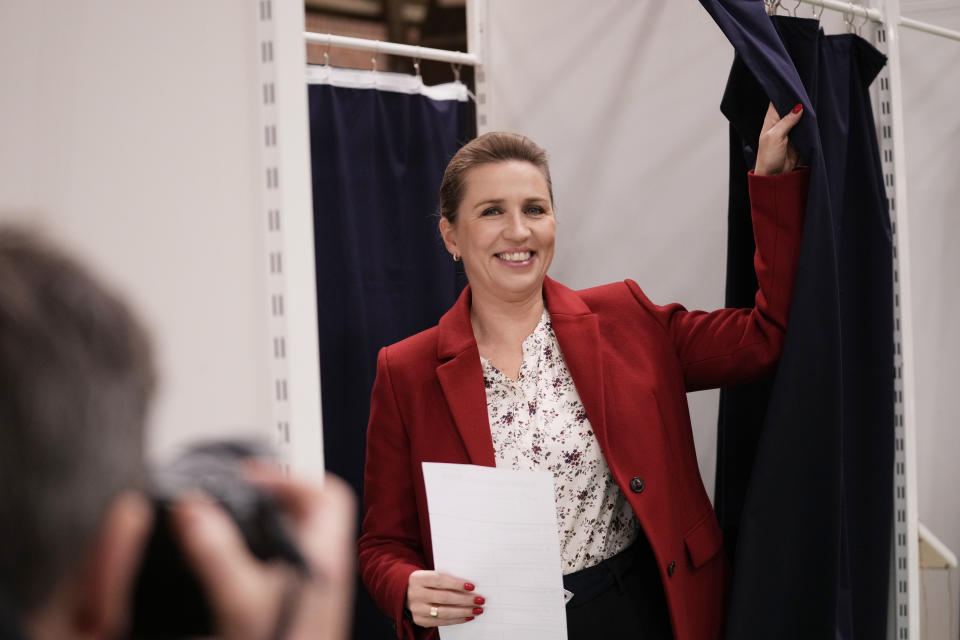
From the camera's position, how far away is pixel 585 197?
2760 mm

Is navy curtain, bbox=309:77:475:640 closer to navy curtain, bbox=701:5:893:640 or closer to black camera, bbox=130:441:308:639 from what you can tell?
navy curtain, bbox=701:5:893:640

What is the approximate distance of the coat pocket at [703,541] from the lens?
187 cm

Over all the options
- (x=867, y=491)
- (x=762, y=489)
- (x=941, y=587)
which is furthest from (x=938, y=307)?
(x=762, y=489)

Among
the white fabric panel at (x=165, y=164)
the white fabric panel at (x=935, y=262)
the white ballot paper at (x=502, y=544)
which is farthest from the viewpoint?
the white fabric panel at (x=935, y=262)

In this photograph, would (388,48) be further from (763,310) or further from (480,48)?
(763,310)

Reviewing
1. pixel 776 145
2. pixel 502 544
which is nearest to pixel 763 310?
pixel 776 145

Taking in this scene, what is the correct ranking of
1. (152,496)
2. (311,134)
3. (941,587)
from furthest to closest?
1. (941,587)
2. (311,134)
3. (152,496)

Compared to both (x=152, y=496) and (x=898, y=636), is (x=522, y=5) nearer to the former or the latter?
(x=898, y=636)

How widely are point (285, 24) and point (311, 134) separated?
1.41 m

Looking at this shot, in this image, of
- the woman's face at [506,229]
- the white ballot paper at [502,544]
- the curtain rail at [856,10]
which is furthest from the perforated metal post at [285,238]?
the curtain rail at [856,10]

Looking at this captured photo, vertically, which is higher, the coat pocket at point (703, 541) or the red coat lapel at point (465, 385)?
the red coat lapel at point (465, 385)

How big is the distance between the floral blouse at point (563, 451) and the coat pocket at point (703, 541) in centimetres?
11

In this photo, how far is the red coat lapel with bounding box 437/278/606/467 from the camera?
6.03 feet

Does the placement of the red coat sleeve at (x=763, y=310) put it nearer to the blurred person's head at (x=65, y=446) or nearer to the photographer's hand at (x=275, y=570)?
the photographer's hand at (x=275, y=570)
